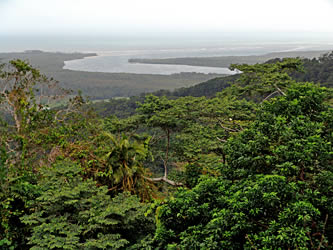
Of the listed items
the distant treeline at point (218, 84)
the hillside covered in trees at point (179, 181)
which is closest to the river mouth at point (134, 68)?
the distant treeline at point (218, 84)

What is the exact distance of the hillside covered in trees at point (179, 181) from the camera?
8.98ft

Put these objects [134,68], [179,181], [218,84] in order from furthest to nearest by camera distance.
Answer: [134,68], [218,84], [179,181]

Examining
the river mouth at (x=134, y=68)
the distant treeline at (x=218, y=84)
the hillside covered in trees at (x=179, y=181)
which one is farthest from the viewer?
the river mouth at (x=134, y=68)

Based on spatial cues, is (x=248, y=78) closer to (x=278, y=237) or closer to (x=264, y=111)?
(x=264, y=111)

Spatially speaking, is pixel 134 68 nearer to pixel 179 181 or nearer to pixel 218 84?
pixel 218 84

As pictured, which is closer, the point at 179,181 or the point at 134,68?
the point at 179,181

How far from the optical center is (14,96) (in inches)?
267

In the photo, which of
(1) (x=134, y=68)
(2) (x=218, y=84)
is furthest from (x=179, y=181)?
(1) (x=134, y=68)

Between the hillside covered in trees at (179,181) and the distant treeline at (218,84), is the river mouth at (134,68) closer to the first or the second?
the distant treeline at (218,84)

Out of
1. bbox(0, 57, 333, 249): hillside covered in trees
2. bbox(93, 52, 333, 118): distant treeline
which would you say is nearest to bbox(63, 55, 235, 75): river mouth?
bbox(93, 52, 333, 118): distant treeline

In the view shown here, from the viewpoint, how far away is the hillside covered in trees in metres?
2.74

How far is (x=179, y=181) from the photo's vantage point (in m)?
6.68

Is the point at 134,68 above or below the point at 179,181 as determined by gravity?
above

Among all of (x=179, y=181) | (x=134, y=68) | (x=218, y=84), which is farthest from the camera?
(x=134, y=68)
